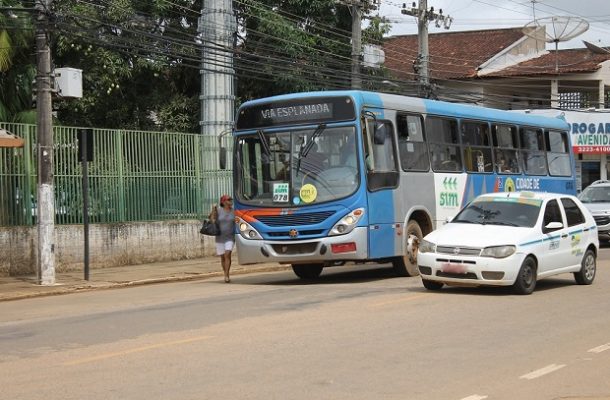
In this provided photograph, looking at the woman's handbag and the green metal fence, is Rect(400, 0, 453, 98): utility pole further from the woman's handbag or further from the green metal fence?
the woman's handbag

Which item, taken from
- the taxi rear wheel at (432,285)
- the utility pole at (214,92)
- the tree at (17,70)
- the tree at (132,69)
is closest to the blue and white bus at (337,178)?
Answer: the taxi rear wheel at (432,285)

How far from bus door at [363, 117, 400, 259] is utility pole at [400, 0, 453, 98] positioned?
13322 mm

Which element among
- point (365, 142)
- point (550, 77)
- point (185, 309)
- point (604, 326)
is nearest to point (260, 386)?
point (604, 326)

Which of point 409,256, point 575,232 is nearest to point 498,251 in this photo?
point 575,232

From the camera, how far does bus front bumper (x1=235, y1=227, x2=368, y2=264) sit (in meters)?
16.5

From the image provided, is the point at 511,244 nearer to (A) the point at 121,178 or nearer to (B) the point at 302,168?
(B) the point at 302,168

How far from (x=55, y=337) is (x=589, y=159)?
136ft

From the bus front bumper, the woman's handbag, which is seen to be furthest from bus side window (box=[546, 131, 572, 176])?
the woman's handbag

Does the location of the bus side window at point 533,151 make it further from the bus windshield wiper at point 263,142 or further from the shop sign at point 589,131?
the shop sign at point 589,131

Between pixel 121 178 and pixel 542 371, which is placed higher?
pixel 121 178

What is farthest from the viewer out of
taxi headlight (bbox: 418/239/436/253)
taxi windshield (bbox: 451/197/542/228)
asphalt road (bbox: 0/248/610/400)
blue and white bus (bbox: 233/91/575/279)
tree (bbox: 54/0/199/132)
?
tree (bbox: 54/0/199/132)

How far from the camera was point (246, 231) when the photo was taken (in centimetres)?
1733

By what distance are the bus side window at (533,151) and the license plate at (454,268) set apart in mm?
9471

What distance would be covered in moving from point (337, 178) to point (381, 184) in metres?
0.92
